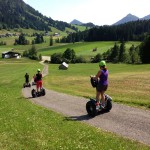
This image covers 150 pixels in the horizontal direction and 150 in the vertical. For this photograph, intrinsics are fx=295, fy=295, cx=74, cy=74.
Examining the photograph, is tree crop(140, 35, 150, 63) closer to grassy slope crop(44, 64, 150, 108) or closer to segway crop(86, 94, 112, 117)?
grassy slope crop(44, 64, 150, 108)

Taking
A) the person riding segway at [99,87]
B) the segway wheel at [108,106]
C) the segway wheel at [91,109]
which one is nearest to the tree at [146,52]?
the segway wheel at [108,106]

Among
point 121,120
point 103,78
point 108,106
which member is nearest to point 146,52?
point 108,106

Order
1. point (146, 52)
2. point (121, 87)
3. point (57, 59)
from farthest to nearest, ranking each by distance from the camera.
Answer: point (57, 59), point (146, 52), point (121, 87)

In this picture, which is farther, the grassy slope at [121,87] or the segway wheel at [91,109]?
the grassy slope at [121,87]

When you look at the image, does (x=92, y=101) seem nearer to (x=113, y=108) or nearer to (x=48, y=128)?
(x=113, y=108)

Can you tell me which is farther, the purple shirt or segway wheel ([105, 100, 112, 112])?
segway wheel ([105, 100, 112, 112])

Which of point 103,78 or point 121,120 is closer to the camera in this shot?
point 121,120

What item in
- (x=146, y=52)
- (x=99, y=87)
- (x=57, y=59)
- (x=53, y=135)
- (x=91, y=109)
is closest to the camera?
(x=53, y=135)

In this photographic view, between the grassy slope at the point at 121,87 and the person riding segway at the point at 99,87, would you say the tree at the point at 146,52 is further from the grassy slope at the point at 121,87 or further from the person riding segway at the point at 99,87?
the person riding segway at the point at 99,87

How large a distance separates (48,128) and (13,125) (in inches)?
89.6

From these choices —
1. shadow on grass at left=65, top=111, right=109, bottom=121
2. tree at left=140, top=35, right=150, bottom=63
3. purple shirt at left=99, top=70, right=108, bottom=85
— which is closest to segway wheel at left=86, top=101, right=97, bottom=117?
shadow on grass at left=65, top=111, right=109, bottom=121

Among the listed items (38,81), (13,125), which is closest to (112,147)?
(13,125)

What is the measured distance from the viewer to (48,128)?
17266 millimetres

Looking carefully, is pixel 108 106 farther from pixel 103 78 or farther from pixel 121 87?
pixel 121 87
